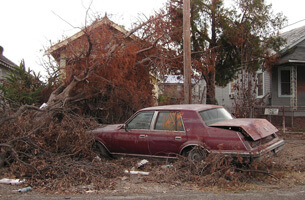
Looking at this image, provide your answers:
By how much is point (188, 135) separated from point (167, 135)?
0.50 metres

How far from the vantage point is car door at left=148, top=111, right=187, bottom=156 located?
253 inches

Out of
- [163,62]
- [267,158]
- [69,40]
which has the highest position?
[69,40]

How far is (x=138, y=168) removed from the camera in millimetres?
6621

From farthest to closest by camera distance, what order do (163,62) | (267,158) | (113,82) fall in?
(163,62) < (113,82) < (267,158)

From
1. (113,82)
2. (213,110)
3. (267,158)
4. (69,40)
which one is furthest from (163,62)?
(267,158)

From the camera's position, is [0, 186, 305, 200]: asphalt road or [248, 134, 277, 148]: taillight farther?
[248, 134, 277, 148]: taillight

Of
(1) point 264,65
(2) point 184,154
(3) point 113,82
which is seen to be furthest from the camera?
(1) point 264,65

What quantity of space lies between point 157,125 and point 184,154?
928mm

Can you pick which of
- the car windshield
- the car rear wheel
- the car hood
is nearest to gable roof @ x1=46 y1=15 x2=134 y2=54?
the car windshield

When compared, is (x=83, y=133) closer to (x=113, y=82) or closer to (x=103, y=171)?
(x=103, y=171)

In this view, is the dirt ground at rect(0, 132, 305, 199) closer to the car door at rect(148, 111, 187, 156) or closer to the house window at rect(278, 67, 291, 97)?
the car door at rect(148, 111, 187, 156)

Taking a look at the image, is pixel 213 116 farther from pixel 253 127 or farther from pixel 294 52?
pixel 294 52

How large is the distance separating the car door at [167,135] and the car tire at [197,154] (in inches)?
11.6

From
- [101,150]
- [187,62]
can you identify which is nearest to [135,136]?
[101,150]
